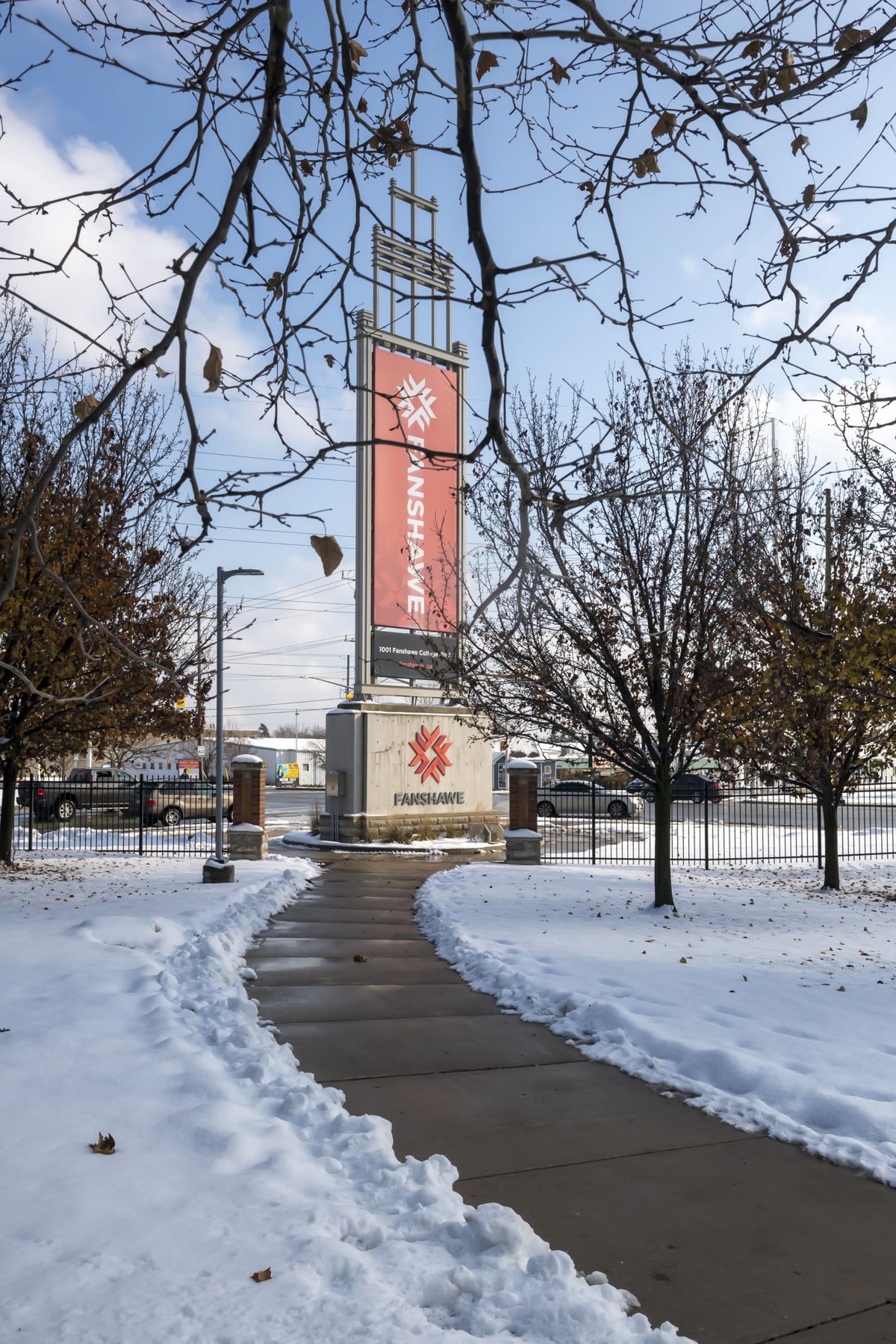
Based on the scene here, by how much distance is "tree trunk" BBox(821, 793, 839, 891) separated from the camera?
16.3 m

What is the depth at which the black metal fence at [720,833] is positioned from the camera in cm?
2120

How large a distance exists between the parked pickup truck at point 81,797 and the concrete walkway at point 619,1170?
2203 cm

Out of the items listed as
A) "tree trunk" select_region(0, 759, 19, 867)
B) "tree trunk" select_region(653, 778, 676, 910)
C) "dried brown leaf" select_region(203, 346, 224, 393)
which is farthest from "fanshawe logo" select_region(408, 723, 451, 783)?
"dried brown leaf" select_region(203, 346, 224, 393)

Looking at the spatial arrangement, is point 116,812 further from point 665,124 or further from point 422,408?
point 665,124

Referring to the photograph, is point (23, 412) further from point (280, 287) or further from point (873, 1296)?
point (873, 1296)

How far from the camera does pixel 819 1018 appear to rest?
657 cm

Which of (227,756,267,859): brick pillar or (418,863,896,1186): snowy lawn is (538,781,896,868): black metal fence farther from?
(227,756,267,859): brick pillar

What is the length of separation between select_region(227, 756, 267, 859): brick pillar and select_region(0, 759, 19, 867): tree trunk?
388 cm

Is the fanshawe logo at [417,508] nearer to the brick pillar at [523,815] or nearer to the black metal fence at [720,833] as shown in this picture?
the brick pillar at [523,815]

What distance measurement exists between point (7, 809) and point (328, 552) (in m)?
15.7

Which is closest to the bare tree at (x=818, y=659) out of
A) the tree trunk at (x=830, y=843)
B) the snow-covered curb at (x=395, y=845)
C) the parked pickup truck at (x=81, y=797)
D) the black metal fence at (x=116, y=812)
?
the tree trunk at (x=830, y=843)

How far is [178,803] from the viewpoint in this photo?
2808cm

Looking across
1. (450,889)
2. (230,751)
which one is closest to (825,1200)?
(450,889)

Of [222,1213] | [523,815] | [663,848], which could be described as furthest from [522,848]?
[222,1213]
